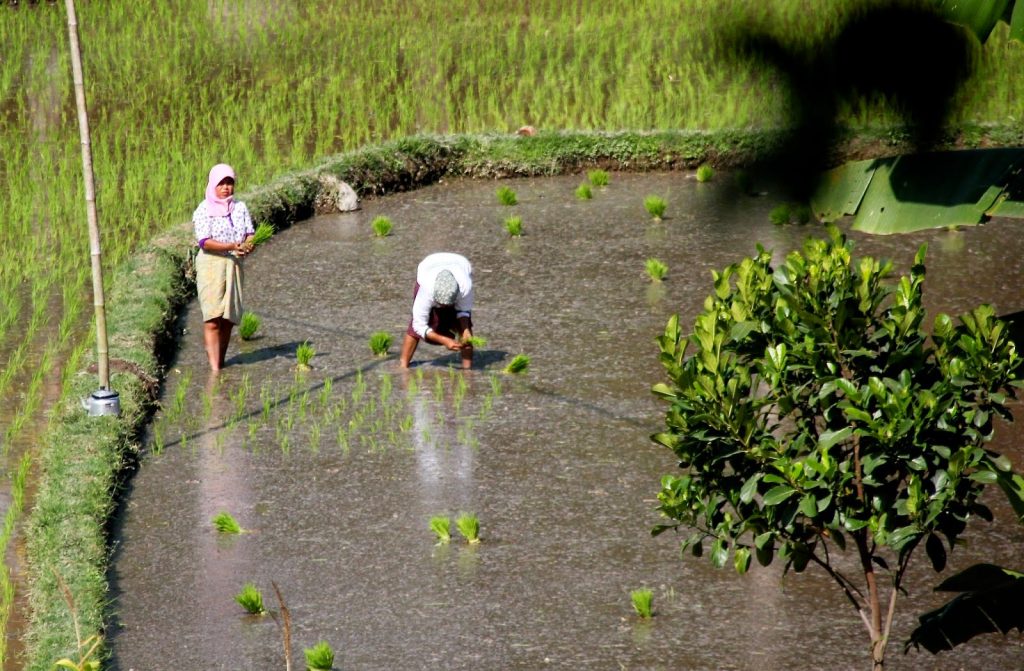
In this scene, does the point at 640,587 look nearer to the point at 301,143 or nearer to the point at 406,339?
the point at 406,339

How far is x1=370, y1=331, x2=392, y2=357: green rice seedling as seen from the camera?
819 cm

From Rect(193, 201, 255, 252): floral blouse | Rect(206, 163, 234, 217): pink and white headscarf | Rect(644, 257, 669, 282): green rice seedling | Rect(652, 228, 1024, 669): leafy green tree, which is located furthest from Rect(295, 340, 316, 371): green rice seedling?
Rect(652, 228, 1024, 669): leafy green tree

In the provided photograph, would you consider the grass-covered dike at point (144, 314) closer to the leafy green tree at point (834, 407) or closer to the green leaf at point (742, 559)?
the leafy green tree at point (834, 407)

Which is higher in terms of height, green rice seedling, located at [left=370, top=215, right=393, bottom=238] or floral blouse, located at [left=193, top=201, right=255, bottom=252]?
floral blouse, located at [left=193, top=201, right=255, bottom=252]

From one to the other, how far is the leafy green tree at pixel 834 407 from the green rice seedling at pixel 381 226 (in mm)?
7034

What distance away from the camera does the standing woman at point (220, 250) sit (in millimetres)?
7582

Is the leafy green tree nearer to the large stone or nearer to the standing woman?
the standing woman

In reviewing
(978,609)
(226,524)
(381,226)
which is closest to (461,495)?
(226,524)

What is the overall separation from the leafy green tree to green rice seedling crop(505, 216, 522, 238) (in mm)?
6853

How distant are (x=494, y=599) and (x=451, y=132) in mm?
8562

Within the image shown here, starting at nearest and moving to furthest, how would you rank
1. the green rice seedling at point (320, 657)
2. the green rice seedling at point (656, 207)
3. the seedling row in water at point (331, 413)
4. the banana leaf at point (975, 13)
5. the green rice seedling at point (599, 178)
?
the banana leaf at point (975, 13)
the green rice seedling at point (320, 657)
the seedling row in water at point (331, 413)
the green rice seedling at point (656, 207)
the green rice seedling at point (599, 178)

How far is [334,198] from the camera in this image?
1159 cm

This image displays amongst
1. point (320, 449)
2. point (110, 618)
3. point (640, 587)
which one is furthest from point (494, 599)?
point (320, 449)

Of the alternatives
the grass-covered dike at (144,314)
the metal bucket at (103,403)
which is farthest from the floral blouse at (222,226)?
the metal bucket at (103,403)
